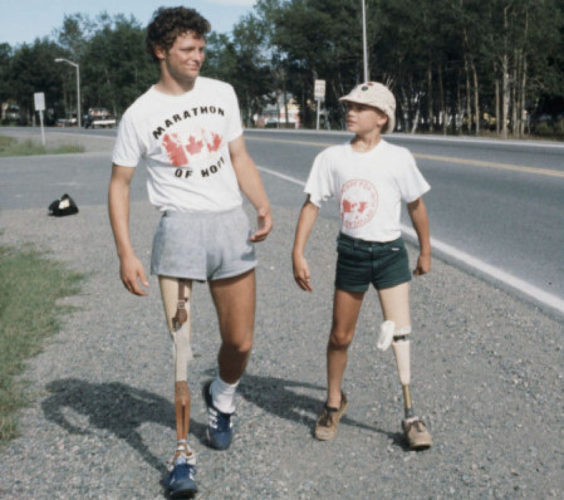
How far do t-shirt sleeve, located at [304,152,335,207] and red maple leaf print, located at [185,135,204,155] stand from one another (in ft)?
1.91

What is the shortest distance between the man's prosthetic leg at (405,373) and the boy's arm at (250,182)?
2.36 feet

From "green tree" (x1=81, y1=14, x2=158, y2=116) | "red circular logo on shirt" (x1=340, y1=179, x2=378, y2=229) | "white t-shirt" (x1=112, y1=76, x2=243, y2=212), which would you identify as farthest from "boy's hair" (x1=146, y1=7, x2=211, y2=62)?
"green tree" (x1=81, y1=14, x2=158, y2=116)

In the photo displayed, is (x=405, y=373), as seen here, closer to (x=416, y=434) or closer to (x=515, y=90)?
(x=416, y=434)

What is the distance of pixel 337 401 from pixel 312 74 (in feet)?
251

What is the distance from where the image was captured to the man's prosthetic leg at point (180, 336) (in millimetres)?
3139

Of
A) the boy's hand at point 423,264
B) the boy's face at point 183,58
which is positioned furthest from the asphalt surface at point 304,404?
the boy's face at point 183,58

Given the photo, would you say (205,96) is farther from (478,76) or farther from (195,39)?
(478,76)

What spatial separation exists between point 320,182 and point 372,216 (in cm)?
29

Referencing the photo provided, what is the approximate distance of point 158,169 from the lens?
3127 mm

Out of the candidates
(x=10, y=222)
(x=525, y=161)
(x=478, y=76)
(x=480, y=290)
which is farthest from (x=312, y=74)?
(x=480, y=290)

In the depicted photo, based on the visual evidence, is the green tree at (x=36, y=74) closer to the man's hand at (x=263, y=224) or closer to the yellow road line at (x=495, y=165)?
the yellow road line at (x=495, y=165)

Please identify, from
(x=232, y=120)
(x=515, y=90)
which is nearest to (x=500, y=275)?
(x=232, y=120)

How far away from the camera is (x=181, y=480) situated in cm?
298

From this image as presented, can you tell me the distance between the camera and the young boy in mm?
3328
